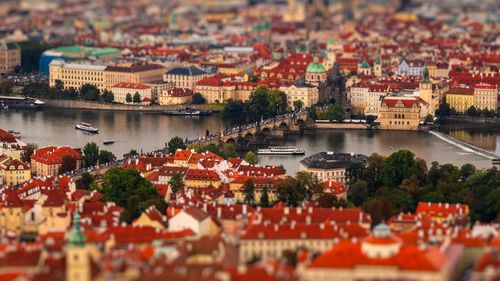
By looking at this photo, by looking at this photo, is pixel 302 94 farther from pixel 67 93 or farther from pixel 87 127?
pixel 87 127

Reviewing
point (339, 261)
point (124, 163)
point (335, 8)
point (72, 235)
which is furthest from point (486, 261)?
point (335, 8)

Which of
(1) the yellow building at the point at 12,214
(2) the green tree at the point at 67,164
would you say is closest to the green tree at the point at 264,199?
(1) the yellow building at the point at 12,214

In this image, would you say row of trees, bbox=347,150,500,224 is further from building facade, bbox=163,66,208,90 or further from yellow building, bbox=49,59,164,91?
yellow building, bbox=49,59,164,91

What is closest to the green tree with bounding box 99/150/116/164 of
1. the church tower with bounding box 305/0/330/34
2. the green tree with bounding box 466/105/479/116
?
the green tree with bounding box 466/105/479/116

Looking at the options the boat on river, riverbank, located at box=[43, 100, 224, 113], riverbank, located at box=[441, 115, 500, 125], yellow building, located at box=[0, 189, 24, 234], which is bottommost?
yellow building, located at box=[0, 189, 24, 234]

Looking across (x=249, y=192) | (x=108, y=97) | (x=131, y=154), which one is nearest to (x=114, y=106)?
(x=108, y=97)

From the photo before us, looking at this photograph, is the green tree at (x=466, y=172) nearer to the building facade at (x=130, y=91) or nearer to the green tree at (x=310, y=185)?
the green tree at (x=310, y=185)
